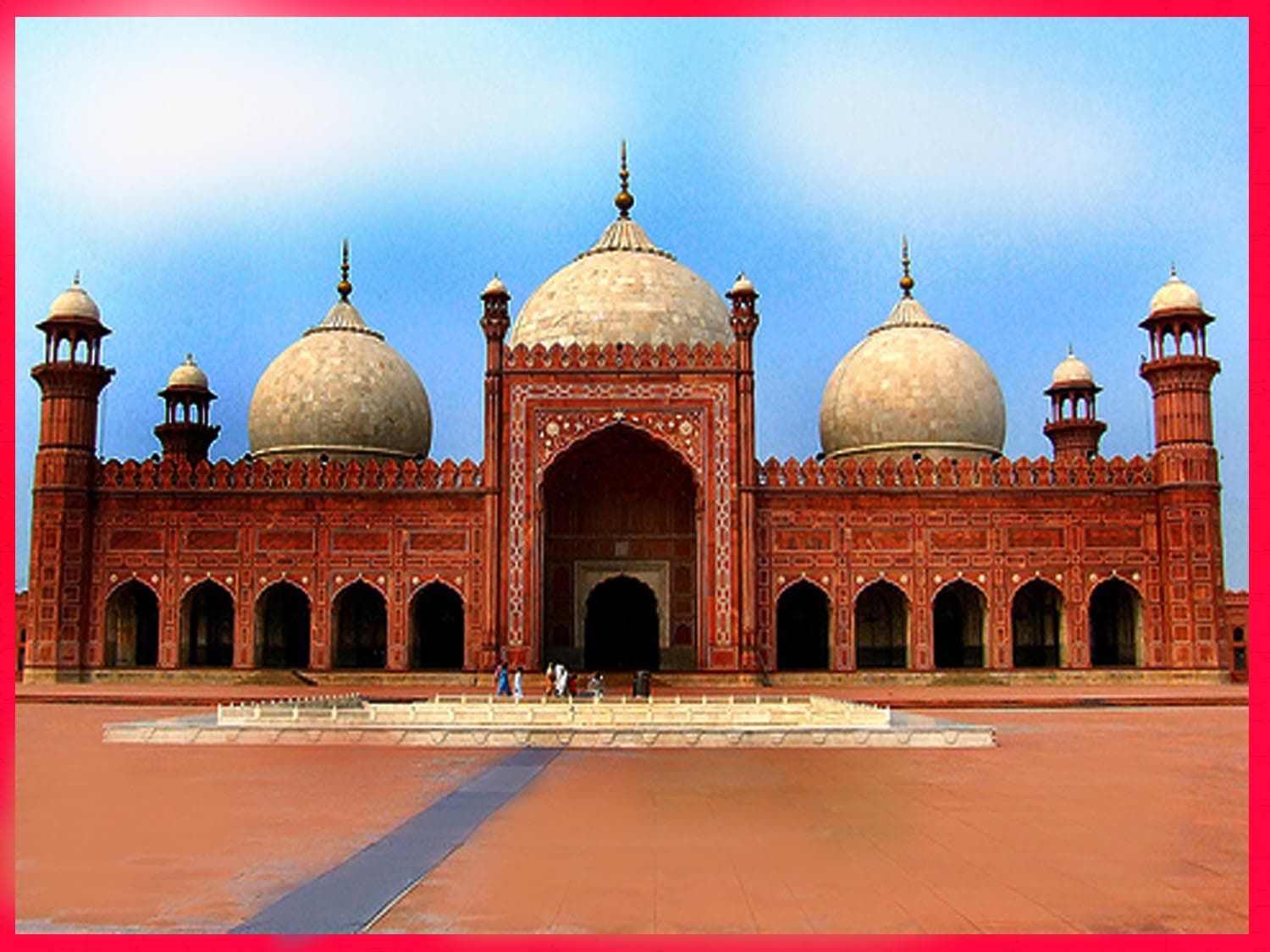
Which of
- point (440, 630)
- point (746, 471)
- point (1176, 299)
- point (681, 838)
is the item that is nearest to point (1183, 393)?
point (1176, 299)

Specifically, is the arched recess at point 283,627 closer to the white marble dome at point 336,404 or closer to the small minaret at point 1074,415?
the white marble dome at point 336,404

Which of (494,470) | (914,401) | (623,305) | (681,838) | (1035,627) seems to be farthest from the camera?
(914,401)

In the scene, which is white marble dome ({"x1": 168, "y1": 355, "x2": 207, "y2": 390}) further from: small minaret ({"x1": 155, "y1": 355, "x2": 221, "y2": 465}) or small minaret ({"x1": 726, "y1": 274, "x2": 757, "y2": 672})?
small minaret ({"x1": 726, "y1": 274, "x2": 757, "y2": 672})

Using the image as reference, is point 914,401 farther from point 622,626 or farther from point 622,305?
point 622,626

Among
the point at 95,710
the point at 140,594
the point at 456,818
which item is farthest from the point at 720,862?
Result: the point at 140,594

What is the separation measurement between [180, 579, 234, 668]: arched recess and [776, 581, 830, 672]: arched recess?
9424 millimetres

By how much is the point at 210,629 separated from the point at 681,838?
1847 centimetres

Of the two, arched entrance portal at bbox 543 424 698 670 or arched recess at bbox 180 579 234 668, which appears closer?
arched entrance portal at bbox 543 424 698 670

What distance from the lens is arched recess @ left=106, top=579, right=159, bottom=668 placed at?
67.6 ft

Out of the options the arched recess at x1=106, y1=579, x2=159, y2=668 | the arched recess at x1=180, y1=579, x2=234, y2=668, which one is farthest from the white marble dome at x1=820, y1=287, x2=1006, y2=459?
the arched recess at x1=106, y1=579, x2=159, y2=668

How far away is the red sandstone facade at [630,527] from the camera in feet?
65.1

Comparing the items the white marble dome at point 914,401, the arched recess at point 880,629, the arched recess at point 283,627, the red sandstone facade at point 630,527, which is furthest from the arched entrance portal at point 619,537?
the white marble dome at point 914,401

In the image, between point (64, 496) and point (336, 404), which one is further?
point (336, 404)

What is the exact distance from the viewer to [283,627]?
21703mm
